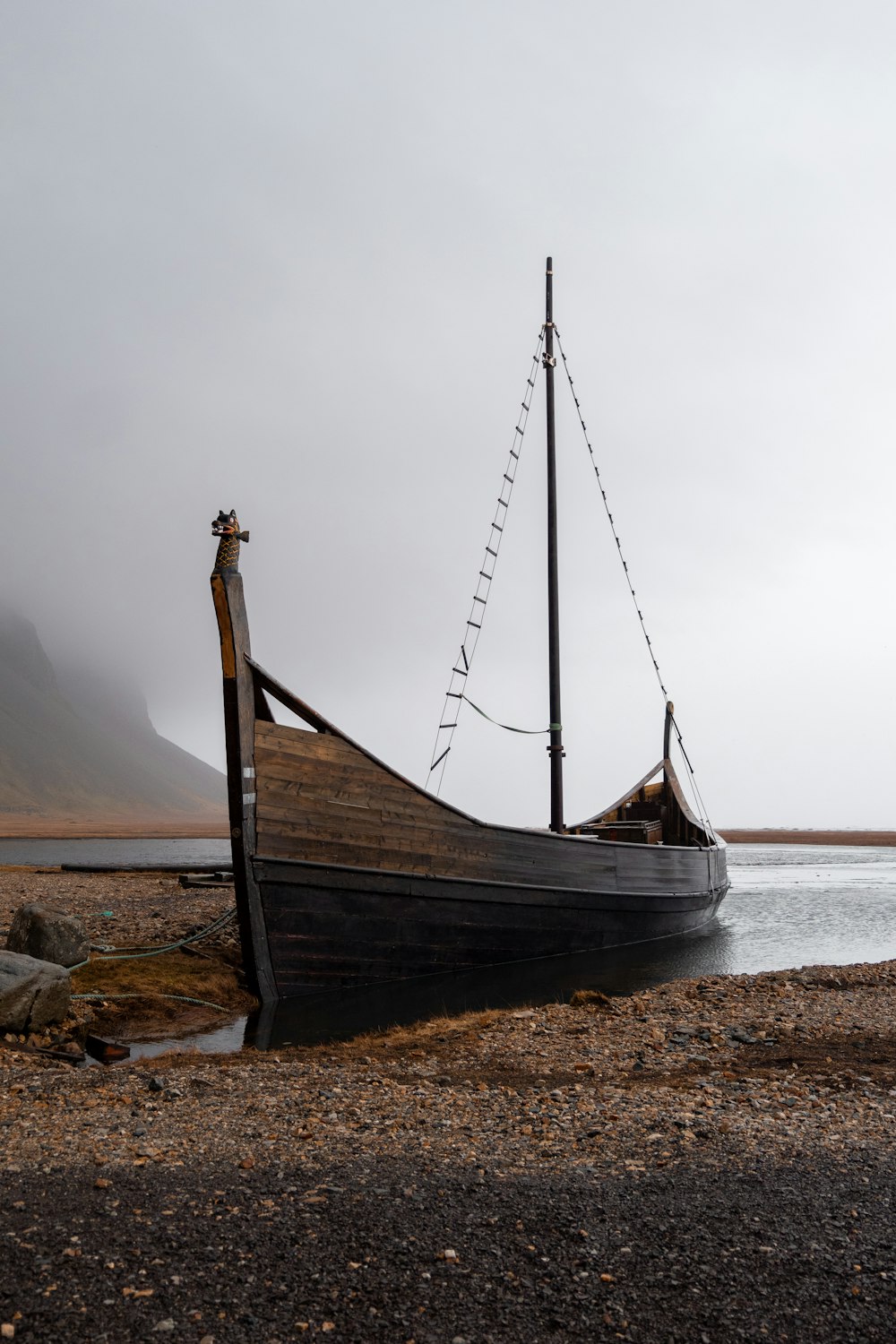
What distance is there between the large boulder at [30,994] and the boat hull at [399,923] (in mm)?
2816

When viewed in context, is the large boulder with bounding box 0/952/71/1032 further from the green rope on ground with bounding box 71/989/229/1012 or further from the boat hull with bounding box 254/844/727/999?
the boat hull with bounding box 254/844/727/999

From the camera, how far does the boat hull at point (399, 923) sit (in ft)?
37.9

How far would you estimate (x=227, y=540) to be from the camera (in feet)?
37.9

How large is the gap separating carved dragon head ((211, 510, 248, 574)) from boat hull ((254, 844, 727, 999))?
4.04 meters

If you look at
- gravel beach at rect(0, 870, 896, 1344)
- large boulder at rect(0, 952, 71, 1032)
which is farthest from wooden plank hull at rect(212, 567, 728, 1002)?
gravel beach at rect(0, 870, 896, 1344)

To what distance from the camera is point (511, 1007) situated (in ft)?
38.1

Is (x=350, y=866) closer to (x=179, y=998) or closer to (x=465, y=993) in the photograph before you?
(x=465, y=993)

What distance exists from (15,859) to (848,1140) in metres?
52.0

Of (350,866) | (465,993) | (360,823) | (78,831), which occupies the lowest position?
(78,831)

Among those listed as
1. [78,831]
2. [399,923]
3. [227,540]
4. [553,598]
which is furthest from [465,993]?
[78,831]

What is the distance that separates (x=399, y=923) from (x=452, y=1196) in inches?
319

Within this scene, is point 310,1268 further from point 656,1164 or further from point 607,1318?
point 656,1164

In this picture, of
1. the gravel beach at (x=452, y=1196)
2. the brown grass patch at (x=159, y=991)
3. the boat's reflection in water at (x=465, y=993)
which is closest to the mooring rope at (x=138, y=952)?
the brown grass patch at (x=159, y=991)

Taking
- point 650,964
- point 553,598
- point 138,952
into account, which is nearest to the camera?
point 138,952
